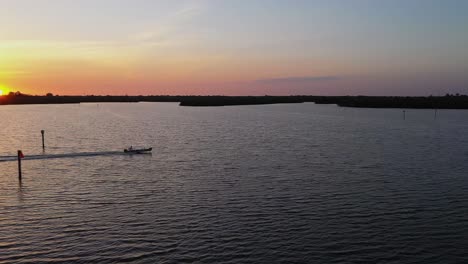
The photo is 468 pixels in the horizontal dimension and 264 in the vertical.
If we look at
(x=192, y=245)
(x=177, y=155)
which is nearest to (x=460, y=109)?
(x=177, y=155)

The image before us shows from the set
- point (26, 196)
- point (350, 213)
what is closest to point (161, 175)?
point (26, 196)

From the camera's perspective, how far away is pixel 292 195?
29984 mm

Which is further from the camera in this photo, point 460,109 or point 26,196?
point 460,109

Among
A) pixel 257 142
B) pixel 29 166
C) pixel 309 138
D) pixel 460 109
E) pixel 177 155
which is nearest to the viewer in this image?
pixel 29 166

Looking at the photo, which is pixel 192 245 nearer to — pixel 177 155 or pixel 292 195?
pixel 292 195

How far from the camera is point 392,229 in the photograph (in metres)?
22.7

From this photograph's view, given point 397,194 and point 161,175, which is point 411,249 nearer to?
point 397,194

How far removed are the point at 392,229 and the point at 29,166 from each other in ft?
117

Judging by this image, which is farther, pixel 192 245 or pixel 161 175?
pixel 161 175

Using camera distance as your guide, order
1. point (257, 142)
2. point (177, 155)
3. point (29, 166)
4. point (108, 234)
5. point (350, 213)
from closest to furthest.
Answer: point (108, 234), point (350, 213), point (29, 166), point (177, 155), point (257, 142)

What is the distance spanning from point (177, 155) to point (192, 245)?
32578mm

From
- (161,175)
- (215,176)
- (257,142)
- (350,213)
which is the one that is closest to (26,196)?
(161,175)

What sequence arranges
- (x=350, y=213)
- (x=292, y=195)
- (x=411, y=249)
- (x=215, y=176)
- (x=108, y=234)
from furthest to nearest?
1. (x=215, y=176)
2. (x=292, y=195)
3. (x=350, y=213)
4. (x=108, y=234)
5. (x=411, y=249)

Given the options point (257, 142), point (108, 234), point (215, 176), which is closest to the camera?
point (108, 234)
